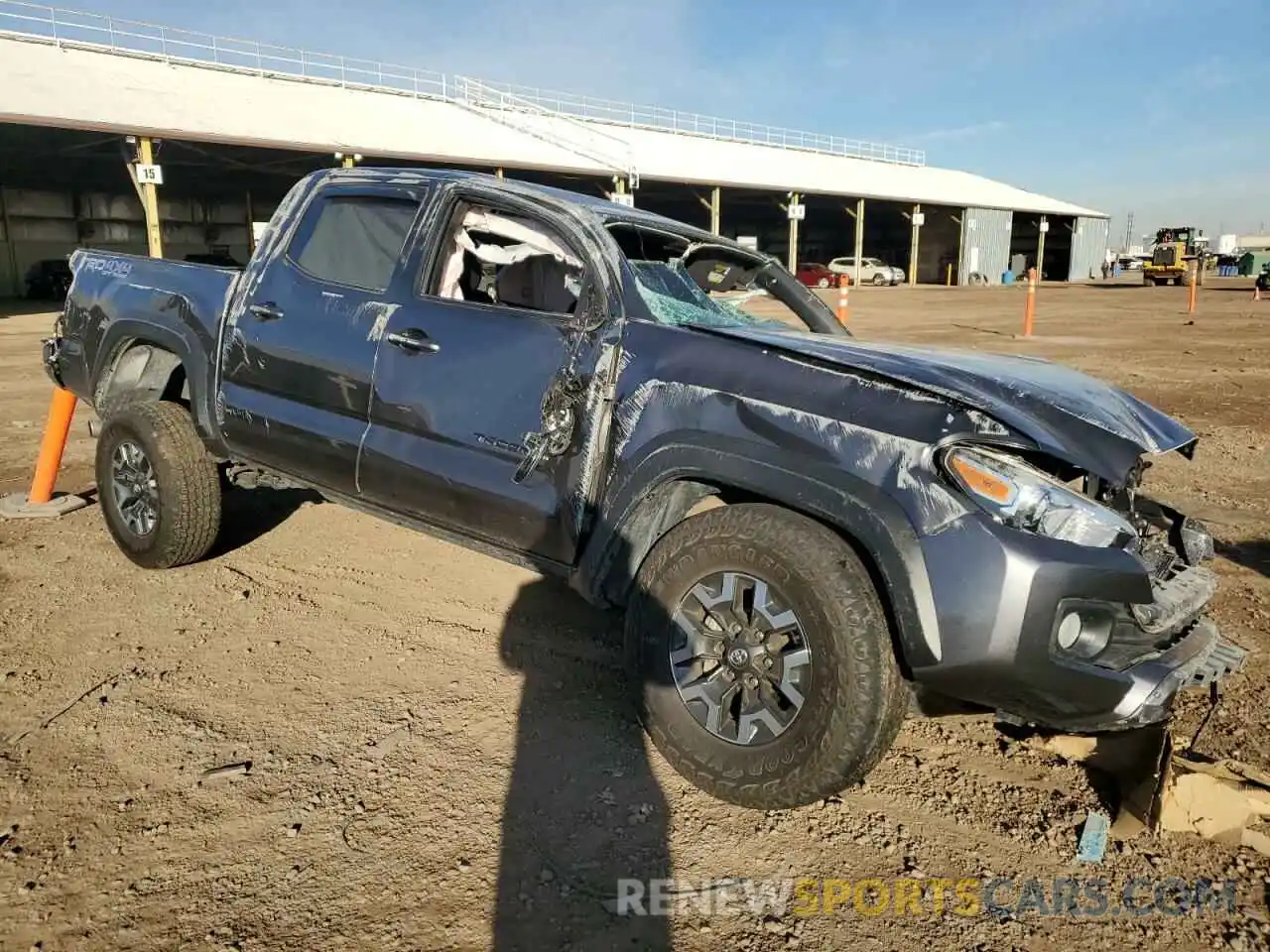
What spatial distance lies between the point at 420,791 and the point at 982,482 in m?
1.82

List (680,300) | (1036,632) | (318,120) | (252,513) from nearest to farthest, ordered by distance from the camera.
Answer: (1036,632), (680,300), (252,513), (318,120)

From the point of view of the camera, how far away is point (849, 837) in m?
2.46

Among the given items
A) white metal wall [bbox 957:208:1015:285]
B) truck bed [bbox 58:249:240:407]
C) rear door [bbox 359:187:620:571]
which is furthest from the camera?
white metal wall [bbox 957:208:1015:285]

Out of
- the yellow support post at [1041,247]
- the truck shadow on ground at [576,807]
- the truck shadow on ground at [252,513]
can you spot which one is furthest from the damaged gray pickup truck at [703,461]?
the yellow support post at [1041,247]

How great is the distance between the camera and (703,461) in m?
2.54

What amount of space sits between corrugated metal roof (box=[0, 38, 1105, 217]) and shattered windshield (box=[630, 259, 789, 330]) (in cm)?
2179

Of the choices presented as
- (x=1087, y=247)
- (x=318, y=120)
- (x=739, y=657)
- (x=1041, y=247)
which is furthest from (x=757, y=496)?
(x=1087, y=247)

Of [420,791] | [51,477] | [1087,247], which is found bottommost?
[420,791]

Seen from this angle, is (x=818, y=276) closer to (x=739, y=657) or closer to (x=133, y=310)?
(x=133, y=310)

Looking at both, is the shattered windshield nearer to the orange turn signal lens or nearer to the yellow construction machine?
the orange turn signal lens

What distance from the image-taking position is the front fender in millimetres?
2188

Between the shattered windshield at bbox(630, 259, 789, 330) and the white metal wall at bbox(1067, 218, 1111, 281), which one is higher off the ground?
the white metal wall at bbox(1067, 218, 1111, 281)

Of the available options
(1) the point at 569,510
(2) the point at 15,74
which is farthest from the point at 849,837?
(2) the point at 15,74

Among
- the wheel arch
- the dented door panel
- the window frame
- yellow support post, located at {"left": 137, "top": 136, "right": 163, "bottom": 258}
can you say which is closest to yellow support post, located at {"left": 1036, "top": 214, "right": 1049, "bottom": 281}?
yellow support post, located at {"left": 137, "top": 136, "right": 163, "bottom": 258}
